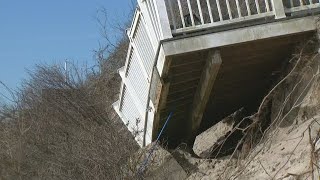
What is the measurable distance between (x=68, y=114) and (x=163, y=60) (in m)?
8.73

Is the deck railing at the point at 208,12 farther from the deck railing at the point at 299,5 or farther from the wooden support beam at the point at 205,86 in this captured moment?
the wooden support beam at the point at 205,86

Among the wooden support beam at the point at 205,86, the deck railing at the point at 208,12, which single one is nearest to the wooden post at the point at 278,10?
the deck railing at the point at 208,12

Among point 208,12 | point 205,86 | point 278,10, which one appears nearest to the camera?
point 278,10

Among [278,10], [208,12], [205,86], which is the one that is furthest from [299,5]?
[205,86]

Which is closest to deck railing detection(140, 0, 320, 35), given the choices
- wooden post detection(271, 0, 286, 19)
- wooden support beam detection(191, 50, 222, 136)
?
wooden post detection(271, 0, 286, 19)

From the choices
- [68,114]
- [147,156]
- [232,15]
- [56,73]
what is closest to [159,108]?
[147,156]

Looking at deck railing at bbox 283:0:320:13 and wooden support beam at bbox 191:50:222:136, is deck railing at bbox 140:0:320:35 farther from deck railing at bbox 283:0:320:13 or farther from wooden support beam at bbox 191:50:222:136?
wooden support beam at bbox 191:50:222:136

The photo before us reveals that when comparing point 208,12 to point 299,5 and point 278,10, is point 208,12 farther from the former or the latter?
point 299,5

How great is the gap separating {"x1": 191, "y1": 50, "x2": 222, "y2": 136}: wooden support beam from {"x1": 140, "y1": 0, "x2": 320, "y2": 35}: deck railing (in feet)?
1.48

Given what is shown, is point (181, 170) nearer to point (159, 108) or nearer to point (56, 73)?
point (159, 108)

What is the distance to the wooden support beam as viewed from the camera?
690cm

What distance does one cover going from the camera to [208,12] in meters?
7.05

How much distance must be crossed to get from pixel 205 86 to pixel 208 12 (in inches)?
45.9

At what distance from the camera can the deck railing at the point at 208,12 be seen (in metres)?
6.81
